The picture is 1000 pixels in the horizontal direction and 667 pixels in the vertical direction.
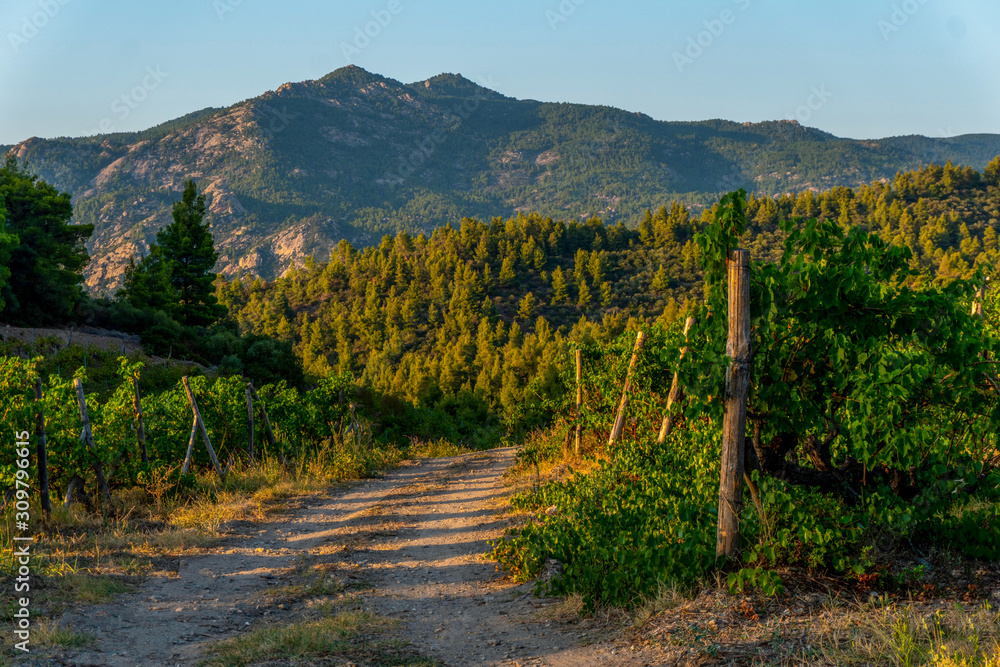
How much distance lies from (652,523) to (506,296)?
7930 centimetres

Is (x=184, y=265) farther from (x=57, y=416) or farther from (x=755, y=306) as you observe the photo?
(x=755, y=306)

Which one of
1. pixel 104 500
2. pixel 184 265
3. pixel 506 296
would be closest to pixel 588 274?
pixel 506 296

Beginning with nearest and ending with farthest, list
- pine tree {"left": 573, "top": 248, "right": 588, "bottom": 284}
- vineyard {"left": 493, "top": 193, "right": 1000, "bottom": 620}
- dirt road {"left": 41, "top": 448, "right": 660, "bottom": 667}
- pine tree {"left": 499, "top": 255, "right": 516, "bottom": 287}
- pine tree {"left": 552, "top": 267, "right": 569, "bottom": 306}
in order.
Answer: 1. vineyard {"left": 493, "top": 193, "right": 1000, "bottom": 620}
2. dirt road {"left": 41, "top": 448, "right": 660, "bottom": 667}
3. pine tree {"left": 552, "top": 267, "right": 569, "bottom": 306}
4. pine tree {"left": 573, "top": 248, "right": 588, "bottom": 284}
5. pine tree {"left": 499, "top": 255, "right": 516, "bottom": 287}

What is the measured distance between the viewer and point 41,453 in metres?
7.16

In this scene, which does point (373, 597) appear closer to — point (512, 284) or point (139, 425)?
point (139, 425)

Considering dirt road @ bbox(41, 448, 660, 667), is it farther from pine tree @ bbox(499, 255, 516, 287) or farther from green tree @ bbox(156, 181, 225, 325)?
pine tree @ bbox(499, 255, 516, 287)

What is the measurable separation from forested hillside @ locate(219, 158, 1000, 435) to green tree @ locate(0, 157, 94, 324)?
2749 cm

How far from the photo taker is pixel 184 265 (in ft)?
128

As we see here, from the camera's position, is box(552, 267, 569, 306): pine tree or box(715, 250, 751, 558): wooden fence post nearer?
box(715, 250, 751, 558): wooden fence post

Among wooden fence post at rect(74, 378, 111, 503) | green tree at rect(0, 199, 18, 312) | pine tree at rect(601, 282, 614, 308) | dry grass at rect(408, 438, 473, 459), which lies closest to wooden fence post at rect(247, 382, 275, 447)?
wooden fence post at rect(74, 378, 111, 503)

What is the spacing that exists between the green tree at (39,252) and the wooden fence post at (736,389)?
30856 mm

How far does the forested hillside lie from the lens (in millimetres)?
63156

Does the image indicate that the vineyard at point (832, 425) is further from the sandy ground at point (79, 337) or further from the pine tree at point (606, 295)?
the pine tree at point (606, 295)

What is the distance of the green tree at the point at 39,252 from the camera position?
28.6 metres
